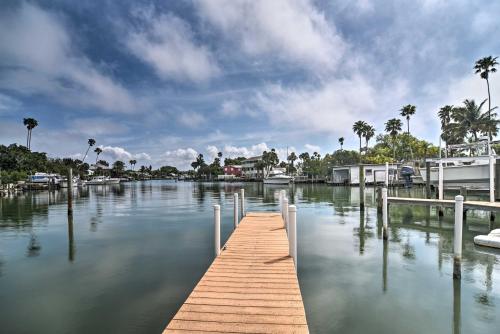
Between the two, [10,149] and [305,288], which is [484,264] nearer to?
[305,288]

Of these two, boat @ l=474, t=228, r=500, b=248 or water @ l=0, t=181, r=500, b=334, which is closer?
water @ l=0, t=181, r=500, b=334

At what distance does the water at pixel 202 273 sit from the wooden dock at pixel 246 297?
1.27 m

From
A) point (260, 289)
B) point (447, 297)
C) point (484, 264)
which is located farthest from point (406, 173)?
point (260, 289)

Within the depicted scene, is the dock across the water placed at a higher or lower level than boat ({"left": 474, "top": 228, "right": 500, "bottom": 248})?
higher

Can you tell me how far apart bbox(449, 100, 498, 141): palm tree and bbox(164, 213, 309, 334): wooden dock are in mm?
62269

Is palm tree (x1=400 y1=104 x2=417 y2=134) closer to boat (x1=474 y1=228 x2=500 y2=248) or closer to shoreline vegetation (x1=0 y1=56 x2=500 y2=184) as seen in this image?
shoreline vegetation (x1=0 y1=56 x2=500 y2=184)

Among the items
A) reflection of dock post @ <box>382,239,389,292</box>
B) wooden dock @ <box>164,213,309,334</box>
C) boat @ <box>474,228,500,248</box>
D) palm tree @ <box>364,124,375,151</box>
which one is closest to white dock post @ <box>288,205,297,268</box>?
wooden dock @ <box>164,213,309,334</box>

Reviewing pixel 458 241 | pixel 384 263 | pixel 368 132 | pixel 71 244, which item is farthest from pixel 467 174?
pixel 368 132

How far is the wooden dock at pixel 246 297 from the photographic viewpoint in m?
4.96

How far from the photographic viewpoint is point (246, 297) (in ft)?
20.0

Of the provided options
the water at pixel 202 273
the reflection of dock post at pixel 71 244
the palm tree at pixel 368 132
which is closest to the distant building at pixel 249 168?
the palm tree at pixel 368 132

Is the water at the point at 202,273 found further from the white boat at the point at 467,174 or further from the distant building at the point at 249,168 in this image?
the distant building at the point at 249,168

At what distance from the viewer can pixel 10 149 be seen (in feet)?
240

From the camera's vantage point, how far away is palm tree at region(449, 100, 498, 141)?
55.6 metres
